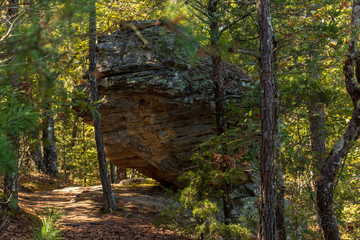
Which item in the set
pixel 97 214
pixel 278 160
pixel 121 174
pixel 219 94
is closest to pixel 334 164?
pixel 278 160

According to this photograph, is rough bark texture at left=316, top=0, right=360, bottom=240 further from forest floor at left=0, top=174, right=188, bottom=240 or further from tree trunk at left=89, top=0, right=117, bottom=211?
tree trunk at left=89, top=0, right=117, bottom=211

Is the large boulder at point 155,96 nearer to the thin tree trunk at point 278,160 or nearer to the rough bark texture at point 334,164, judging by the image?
the thin tree trunk at point 278,160

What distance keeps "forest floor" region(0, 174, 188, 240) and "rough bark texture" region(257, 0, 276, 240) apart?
2.50 metres

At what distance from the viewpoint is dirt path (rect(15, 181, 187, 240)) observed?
300 inches

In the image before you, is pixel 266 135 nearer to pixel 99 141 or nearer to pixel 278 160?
pixel 278 160

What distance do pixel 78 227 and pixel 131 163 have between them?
13.3ft

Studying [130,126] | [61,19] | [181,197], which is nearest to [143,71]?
[130,126]

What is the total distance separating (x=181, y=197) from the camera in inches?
252

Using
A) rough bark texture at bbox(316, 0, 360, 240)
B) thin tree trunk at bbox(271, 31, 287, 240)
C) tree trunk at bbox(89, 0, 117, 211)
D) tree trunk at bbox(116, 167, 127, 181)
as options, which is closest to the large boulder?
tree trunk at bbox(89, 0, 117, 211)

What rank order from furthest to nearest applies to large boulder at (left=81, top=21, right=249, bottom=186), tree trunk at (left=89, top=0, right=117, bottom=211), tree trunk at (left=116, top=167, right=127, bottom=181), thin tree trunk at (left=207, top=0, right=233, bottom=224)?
tree trunk at (left=116, top=167, right=127, bottom=181), large boulder at (left=81, top=21, right=249, bottom=186), tree trunk at (left=89, top=0, right=117, bottom=211), thin tree trunk at (left=207, top=0, right=233, bottom=224)

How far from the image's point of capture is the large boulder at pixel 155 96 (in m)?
9.34

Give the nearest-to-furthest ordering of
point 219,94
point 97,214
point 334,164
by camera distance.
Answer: point 334,164 → point 219,94 → point 97,214

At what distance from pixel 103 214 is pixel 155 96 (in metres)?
3.86

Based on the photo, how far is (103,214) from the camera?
916cm
